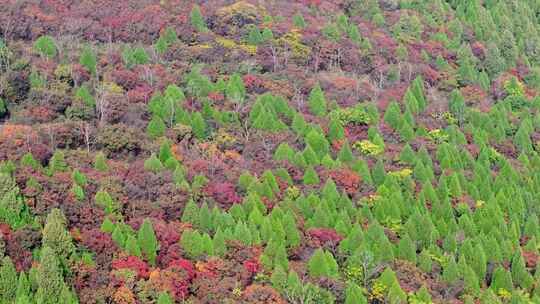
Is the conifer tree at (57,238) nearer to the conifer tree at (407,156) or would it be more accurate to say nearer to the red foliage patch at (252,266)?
the red foliage patch at (252,266)

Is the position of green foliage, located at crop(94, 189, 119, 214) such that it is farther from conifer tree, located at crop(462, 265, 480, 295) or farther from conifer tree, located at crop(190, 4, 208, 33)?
conifer tree, located at crop(190, 4, 208, 33)

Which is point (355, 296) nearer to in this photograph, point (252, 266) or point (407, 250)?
point (252, 266)

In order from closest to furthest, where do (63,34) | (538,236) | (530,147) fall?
1. (538,236)
2. (530,147)
3. (63,34)

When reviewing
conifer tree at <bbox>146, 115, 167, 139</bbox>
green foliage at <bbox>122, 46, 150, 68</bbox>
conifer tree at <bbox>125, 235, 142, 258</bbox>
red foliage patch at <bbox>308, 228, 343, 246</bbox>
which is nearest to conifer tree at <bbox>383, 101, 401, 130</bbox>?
red foliage patch at <bbox>308, 228, 343, 246</bbox>

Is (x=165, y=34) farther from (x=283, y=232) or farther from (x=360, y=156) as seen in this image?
(x=283, y=232)

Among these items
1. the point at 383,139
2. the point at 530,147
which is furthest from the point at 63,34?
the point at 530,147

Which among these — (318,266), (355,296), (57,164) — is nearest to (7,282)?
(57,164)

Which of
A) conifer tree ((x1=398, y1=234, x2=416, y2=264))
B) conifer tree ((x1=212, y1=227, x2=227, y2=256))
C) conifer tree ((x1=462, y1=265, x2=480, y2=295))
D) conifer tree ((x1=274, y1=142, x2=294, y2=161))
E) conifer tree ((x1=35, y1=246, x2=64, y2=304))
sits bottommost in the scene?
conifer tree ((x1=462, y1=265, x2=480, y2=295))
